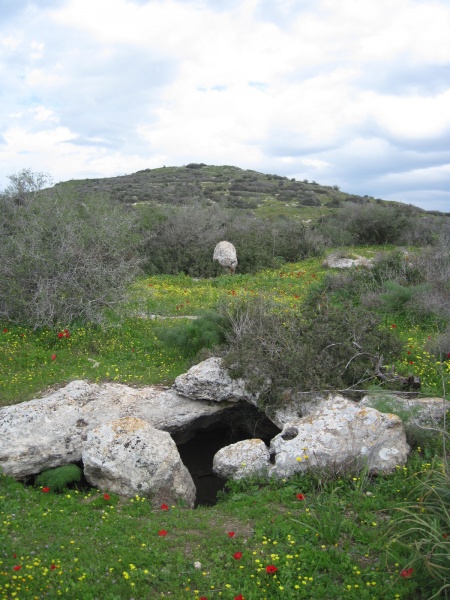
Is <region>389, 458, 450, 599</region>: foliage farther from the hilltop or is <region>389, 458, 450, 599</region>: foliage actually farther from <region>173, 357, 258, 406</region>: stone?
the hilltop

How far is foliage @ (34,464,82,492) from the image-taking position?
22.6 feet

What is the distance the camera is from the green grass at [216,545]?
15.6 ft

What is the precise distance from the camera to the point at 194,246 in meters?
21.2

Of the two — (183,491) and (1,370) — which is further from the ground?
(1,370)

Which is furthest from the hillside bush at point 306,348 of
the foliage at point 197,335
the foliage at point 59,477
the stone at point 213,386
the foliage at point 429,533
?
the foliage at point 59,477

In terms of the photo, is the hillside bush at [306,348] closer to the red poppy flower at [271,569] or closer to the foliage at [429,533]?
the foliage at [429,533]

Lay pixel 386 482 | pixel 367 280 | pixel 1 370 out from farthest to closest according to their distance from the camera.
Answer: pixel 367 280, pixel 1 370, pixel 386 482

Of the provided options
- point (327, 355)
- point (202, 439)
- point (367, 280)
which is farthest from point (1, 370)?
point (367, 280)

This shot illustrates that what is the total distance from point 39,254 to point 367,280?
8.33 meters

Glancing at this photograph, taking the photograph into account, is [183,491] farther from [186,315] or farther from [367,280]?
[367,280]

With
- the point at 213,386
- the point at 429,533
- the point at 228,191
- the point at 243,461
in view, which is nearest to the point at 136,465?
the point at 243,461

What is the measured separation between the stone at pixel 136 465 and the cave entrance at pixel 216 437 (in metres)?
1.33

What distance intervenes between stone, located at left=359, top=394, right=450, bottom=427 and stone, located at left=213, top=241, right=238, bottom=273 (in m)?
13.1

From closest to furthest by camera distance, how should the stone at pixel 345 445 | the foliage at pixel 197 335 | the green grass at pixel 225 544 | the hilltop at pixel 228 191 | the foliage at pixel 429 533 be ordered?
1. the foliage at pixel 429 533
2. the green grass at pixel 225 544
3. the stone at pixel 345 445
4. the foliage at pixel 197 335
5. the hilltop at pixel 228 191
